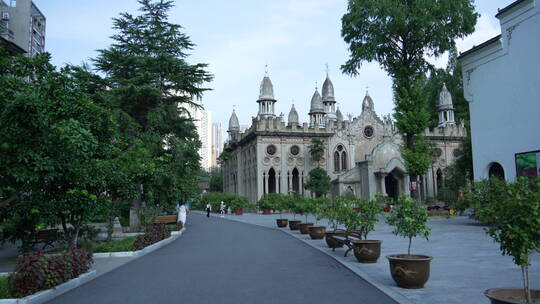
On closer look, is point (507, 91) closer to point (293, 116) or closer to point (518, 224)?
point (518, 224)

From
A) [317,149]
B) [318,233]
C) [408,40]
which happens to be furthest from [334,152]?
[318,233]

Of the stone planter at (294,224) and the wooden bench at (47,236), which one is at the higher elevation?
the wooden bench at (47,236)

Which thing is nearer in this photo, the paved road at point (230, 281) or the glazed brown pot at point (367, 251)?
the paved road at point (230, 281)

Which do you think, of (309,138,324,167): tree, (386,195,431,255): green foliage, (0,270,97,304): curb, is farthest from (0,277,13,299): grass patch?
(309,138,324,167): tree

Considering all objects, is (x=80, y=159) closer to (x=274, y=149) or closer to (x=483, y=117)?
(x=483, y=117)

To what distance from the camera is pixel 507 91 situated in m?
22.9

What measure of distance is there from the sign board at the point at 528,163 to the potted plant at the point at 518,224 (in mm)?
16744

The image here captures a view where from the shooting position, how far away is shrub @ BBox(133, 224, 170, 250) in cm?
1471

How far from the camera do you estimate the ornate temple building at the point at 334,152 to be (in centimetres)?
5150

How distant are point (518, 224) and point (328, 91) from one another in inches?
2506

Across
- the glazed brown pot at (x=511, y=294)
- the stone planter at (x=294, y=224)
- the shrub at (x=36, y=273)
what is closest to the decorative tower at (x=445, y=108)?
the stone planter at (x=294, y=224)

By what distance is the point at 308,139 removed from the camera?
57.9 meters

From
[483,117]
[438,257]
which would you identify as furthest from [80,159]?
[483,117]

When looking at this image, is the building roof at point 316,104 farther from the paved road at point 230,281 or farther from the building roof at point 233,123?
the paved road at point 230,281
